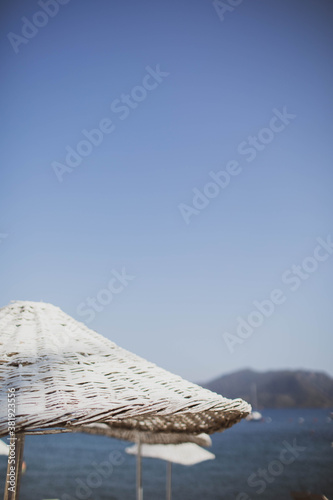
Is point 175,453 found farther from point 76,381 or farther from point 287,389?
point 287,389

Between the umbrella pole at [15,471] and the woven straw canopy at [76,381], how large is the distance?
542 mm

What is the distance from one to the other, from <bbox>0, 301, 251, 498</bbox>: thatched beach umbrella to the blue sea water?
2324cm

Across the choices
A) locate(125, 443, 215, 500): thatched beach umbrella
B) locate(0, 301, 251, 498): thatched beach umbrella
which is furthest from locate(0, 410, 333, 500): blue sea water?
locate(0, 301, 251, 498): thatched beach umbrella

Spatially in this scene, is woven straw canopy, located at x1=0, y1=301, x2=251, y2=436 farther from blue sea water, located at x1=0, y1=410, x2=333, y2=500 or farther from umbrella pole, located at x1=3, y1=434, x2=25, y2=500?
blue sea water, located at x1=0, y1=410, x2=333, y2=500

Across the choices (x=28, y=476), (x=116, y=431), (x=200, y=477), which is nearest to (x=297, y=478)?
(x=200, y=477)

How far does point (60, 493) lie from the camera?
22.3 metres

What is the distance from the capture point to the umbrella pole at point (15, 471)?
70.2 inches

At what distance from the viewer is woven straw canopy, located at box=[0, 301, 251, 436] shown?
1.06 metres

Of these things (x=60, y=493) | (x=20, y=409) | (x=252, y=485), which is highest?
(x=20, y=409)

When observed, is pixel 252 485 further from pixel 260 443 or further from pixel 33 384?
pixel 33 384

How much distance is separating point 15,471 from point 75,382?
1105 millimetres

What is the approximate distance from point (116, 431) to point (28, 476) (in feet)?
99.9

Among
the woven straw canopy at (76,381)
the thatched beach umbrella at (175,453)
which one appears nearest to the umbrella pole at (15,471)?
the woven straw canopy at (76,381)

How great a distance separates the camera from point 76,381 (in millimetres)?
1215
